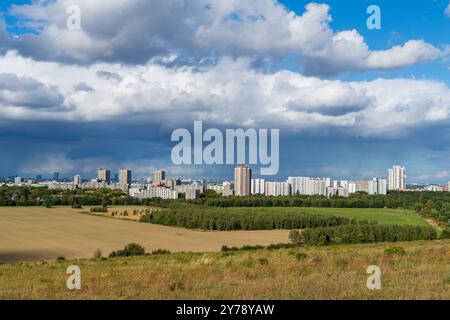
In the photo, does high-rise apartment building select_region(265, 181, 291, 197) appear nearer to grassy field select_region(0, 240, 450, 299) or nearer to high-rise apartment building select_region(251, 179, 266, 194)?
high-rise apartment building select_region(251, 179, 266, 194)

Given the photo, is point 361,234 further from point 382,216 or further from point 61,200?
point 61,200

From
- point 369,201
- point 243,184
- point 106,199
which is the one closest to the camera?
point 369,201

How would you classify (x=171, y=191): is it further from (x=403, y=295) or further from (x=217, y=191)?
(x=403, y=295)

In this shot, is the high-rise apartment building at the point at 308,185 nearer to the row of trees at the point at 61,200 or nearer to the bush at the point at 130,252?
the row of trees at the point at 61,200

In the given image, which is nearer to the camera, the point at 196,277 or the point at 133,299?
the point at 133,299

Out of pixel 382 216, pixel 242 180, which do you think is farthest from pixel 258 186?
pixel 382 216

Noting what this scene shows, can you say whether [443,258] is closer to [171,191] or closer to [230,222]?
[230,222]
